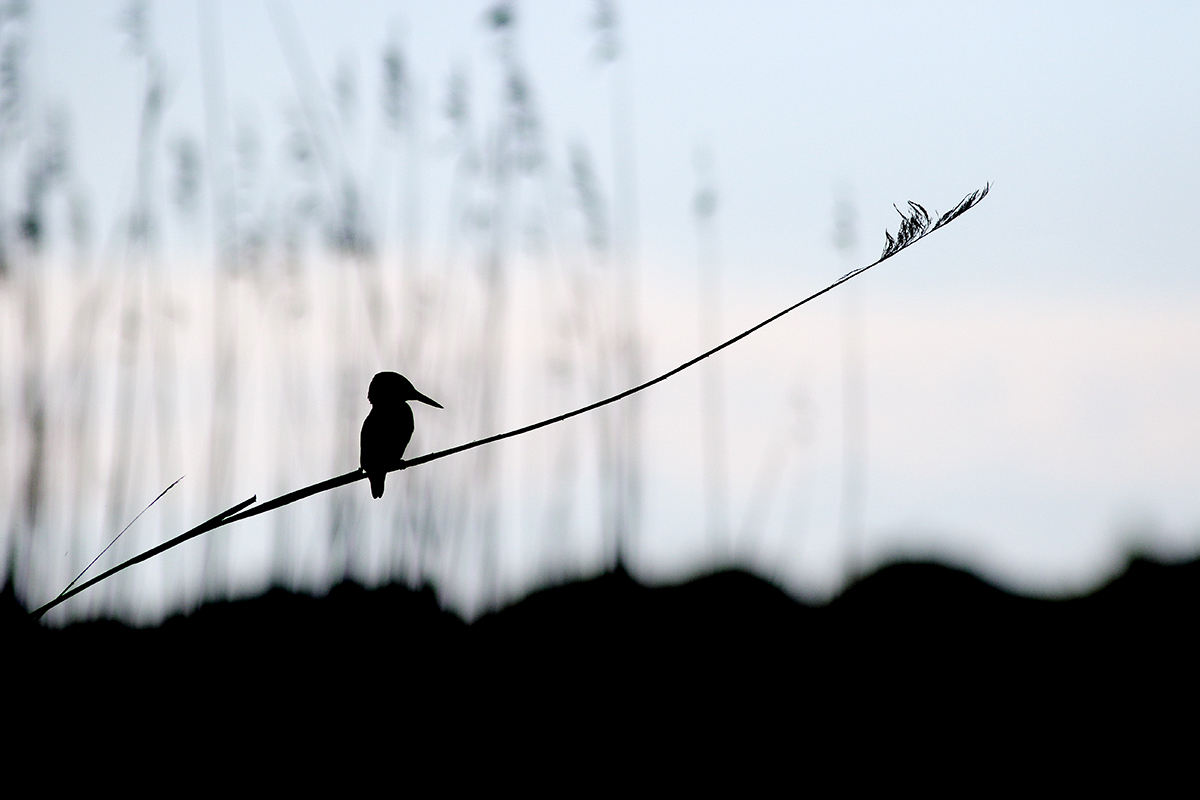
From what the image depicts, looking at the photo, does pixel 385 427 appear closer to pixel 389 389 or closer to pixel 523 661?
pixel 389 389

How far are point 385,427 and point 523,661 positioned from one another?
94.5 inches

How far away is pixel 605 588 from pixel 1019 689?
2.12 meters

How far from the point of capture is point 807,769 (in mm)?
3781

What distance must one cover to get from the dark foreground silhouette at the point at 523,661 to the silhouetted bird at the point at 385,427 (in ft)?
5.80

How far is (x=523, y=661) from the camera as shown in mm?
3703

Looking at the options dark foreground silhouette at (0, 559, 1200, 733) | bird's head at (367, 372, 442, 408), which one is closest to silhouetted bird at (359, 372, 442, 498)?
bird's head at (367, 372, 442, 408)

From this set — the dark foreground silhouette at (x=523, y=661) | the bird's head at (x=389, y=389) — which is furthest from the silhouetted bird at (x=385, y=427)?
the dark foreground silhouette at (x=523, y=661)

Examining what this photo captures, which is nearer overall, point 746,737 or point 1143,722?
point 746,737

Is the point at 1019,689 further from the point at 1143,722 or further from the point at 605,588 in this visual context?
the point at 605,588

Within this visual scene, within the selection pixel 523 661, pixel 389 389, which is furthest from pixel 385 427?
pixel 523 661

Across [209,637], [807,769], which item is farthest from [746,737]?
[209,637]

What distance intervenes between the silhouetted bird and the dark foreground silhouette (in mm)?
1768

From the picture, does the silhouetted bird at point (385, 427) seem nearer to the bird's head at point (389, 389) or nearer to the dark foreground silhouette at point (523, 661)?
the bird's head at point (389, 389)

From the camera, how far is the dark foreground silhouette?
11.0ft
